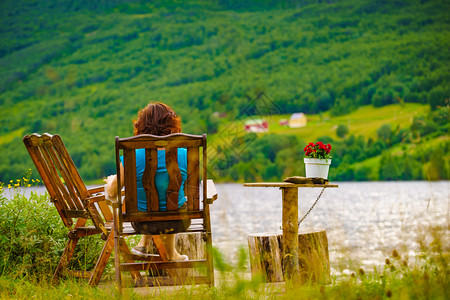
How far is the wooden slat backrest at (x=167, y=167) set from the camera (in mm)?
2996

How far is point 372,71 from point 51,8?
71158 millimetres

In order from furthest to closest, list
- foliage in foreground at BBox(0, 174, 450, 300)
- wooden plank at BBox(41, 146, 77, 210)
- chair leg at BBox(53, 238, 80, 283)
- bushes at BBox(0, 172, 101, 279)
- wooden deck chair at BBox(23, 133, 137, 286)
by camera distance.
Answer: bushes at BBox(0, 172, 101, 279) → chair leg at BBox(53, 238, 80, 283) → wooden plank at BBox(41, 146, 77, 210) → wooden deck chair at BBox(23, 133, 137, 286) → foliage in foreground at BBox(0, 174, 450, 300)

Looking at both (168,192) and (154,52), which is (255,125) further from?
(154,52)

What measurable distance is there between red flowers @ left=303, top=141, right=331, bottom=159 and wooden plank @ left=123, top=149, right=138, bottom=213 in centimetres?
139

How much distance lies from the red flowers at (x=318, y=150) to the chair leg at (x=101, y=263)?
164 centimetres

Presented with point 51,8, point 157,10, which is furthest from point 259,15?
point 51,8

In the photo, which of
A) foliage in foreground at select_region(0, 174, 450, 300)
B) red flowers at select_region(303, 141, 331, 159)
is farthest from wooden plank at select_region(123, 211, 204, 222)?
red flowers at select_region(303, 141, 331, 159)

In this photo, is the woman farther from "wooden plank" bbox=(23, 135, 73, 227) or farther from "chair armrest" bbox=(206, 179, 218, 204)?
"wooden plank" bbox=(23, 135, 73, 227)

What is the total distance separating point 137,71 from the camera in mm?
83188

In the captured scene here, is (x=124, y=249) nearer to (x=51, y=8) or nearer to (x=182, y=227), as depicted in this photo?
(x=182, y=227)

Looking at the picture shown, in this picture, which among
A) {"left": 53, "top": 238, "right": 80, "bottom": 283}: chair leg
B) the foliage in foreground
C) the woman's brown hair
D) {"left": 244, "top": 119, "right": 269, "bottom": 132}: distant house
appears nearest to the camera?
the foliage in foreground

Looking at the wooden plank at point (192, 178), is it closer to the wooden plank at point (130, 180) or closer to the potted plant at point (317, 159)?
the wooden plank at point (130, 180)

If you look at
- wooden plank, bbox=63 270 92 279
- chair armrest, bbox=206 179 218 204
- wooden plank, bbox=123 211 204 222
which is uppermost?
chair armrest, bbox=206 179 218 204

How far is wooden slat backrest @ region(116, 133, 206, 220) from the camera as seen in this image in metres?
3.00
